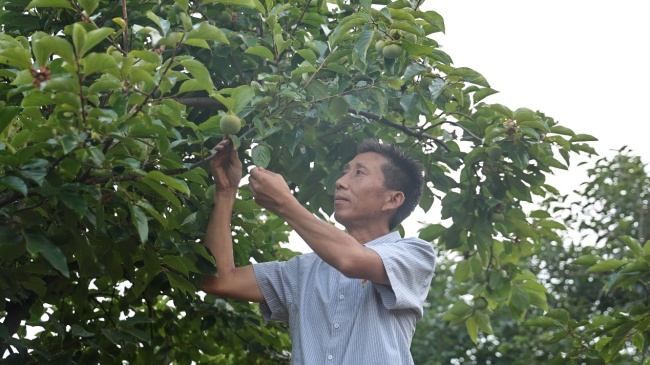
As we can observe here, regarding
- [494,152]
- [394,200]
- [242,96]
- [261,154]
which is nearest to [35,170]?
[242,96]

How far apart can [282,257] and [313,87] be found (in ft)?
5.07

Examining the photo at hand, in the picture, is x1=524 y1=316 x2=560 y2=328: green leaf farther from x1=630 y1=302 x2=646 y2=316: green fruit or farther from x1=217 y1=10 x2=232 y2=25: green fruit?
x1=217 y1=10 x2=232 y2=25: green fruit

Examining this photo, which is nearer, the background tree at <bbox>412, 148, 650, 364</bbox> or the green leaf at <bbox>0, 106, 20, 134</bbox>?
the green leaf at <bbox>0, 106, 20, 134</bbox>

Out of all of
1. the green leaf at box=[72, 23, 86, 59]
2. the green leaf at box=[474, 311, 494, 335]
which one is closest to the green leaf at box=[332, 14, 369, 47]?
the green leaf at box=[72, 23, 86, 59]

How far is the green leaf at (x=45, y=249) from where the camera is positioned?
2.03 m

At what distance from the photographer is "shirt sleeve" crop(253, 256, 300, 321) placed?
273cm

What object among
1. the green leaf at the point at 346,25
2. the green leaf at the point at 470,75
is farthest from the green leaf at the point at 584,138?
the green leaf at the point at 346,25

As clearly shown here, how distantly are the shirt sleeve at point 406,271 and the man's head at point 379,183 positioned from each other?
0.24m

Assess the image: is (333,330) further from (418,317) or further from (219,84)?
(219,84)

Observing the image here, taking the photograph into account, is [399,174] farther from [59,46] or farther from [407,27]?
[59,46]

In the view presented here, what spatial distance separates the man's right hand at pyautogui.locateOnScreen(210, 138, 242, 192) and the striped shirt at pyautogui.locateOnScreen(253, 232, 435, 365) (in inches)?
11.1

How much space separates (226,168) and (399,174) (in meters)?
0.67

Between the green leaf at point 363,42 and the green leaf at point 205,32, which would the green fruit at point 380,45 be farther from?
the green leaf at point 205,32

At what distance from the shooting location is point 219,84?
3.13 meters
